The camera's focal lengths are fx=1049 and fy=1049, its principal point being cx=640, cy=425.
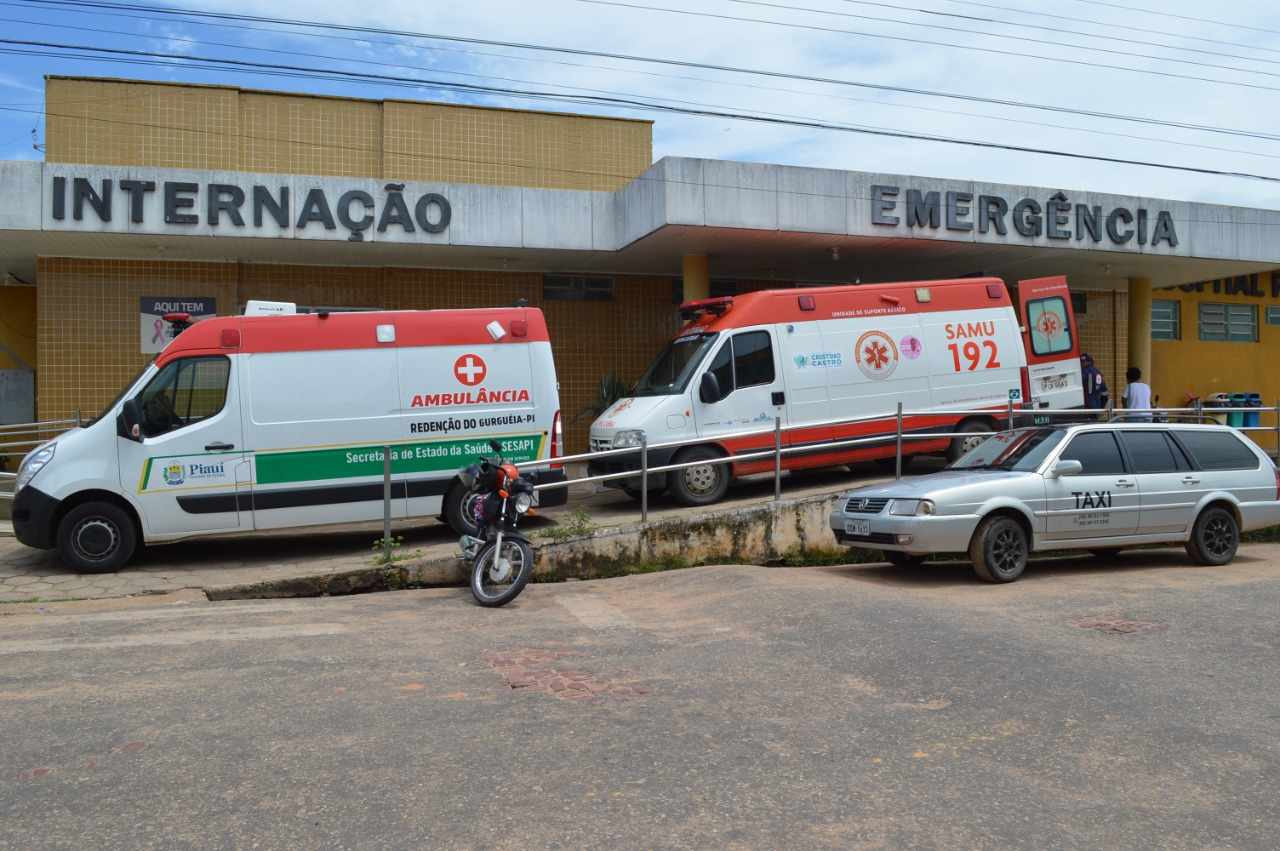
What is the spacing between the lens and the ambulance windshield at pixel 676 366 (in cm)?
1227

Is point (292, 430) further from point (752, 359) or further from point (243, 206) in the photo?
point (243, 206)

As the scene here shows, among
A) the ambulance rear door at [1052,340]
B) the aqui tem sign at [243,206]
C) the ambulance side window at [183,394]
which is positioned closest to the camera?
the ambulance side window at [183,394]

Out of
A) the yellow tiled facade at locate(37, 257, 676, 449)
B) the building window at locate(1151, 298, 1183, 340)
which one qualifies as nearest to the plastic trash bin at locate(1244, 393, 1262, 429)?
the building window at locate(1151, 298, 1183, 340)

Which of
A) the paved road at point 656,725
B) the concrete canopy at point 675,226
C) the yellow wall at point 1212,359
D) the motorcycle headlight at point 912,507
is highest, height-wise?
the concrete canopy at point 675,226

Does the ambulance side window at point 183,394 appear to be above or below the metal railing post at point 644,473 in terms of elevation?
above

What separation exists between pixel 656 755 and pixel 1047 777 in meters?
1.67

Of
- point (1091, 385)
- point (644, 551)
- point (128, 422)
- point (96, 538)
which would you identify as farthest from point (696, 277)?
point (96, 538)

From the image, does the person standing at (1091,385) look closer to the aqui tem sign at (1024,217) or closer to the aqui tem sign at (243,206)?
the aqui tem sign at (1024,217)

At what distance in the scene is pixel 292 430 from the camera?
34.2ft

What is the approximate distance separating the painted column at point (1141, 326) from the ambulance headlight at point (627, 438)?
42.2 ft

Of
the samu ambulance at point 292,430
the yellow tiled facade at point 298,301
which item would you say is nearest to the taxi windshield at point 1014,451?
the samu ambulance at point 292,430

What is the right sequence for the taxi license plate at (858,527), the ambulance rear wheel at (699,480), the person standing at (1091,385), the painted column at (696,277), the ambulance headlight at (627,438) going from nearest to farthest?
the taxi license plate at (858,527) < the ambulance headlight at (627,438) < the ambulance rear wheel at (699,480) < the person standing at (1091,385) < the painted column at (696,277)

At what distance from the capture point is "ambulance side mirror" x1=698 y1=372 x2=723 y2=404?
12.1 metres

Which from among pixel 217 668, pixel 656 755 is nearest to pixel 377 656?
pixel 217 668
